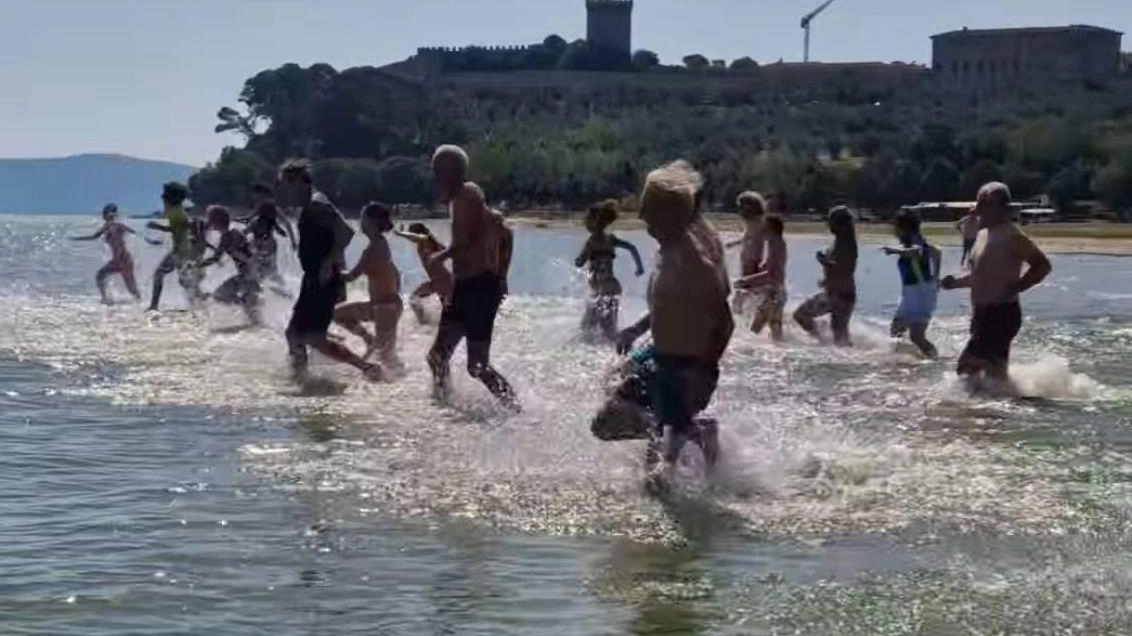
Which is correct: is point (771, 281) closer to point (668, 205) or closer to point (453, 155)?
point (453, 155)

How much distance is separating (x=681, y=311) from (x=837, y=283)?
9.19 m

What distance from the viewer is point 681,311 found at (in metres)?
8.01

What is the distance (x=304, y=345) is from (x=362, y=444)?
11.1 ft

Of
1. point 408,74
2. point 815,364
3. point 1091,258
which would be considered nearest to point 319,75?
point 408,74

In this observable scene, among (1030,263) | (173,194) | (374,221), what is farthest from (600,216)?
(173,194)

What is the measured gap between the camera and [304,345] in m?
12.9

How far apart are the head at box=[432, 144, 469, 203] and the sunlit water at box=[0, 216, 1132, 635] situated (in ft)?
4.43

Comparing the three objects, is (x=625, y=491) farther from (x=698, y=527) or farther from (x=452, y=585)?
(x=452, y=585)

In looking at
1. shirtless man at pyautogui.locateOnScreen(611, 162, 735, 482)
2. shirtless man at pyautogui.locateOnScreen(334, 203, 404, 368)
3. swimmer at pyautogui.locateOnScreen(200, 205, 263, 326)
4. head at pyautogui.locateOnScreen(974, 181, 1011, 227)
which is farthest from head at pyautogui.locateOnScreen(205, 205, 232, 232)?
shirtless man at pyautogui.locateOnScreen(611, 162, 735, 482)

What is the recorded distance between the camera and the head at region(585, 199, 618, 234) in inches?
654

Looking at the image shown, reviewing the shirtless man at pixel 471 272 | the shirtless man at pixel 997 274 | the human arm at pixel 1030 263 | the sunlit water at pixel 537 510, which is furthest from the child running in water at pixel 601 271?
the shirtless man at pixel 471 272

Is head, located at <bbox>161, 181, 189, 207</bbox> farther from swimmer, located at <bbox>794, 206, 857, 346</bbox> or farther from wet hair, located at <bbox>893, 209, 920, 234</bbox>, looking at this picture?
wet hair, located at <bbox>893, 209, 920, 234</bbox>

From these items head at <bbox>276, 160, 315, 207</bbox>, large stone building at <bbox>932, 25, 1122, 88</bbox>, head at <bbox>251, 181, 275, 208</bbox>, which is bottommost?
head at <bbox>251, 181, 275, 208</bbox>

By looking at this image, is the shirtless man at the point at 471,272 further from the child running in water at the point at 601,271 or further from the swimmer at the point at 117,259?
the swimmer at the point at 117,259
